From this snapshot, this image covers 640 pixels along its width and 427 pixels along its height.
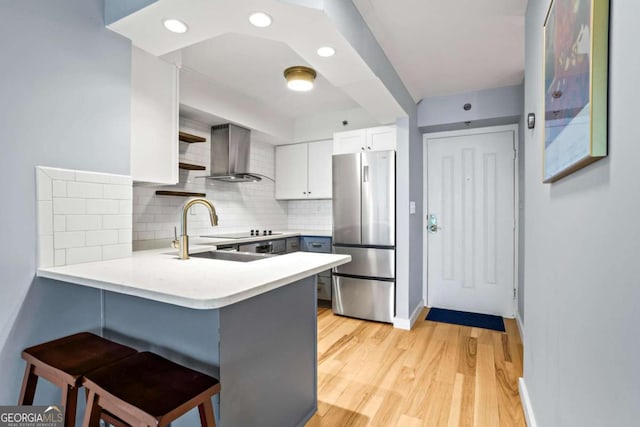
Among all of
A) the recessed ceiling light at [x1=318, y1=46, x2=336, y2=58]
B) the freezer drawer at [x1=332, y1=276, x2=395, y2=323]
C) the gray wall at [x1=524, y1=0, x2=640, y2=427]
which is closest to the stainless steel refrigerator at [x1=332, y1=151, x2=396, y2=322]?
the freezer drawer at [x1=332, y1=276, x2=395, y2=323]

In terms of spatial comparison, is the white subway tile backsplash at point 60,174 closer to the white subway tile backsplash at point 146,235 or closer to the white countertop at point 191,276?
the white countertop at point 191,276

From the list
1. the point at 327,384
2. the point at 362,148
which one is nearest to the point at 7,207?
the point at 327,384

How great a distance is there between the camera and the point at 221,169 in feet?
11.1

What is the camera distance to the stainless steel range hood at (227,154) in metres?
3.36

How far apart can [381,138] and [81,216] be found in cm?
267

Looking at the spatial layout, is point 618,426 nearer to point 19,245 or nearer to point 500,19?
point 19,245

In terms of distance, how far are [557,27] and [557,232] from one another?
2.42 ft

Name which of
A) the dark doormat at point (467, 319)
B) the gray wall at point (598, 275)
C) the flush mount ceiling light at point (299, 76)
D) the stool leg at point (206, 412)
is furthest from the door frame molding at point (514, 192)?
the stool leg at point (206, 412)

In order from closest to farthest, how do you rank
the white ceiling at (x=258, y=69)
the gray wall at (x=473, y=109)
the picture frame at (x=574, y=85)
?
the picture frame at (x=574, y=85)
the white ceiling at (x=258, y=69)
the gray wall at (x=473, y=109)

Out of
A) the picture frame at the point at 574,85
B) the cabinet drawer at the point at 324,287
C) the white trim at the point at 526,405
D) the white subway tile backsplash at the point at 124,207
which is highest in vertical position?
the picture frame at the point at 574,85

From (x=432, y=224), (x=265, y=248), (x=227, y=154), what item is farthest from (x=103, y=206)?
(x=432, y=224)

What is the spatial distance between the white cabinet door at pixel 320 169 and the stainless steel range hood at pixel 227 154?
98cm

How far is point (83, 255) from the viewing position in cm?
160

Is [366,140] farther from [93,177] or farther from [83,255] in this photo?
[83,255]
